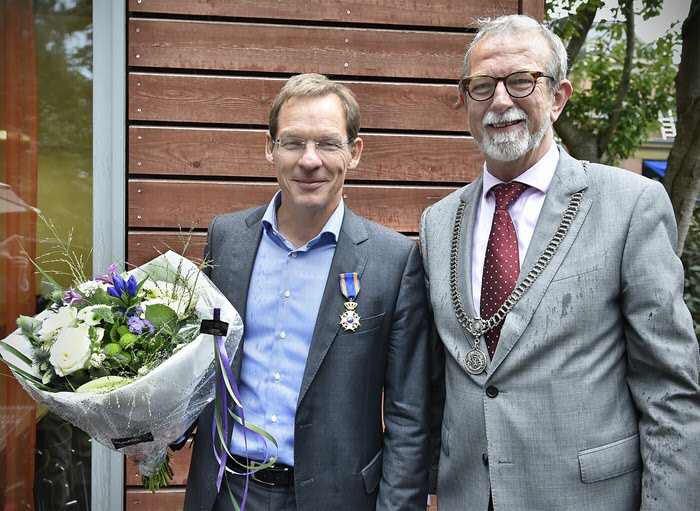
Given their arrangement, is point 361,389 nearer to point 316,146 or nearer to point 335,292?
point 335,292

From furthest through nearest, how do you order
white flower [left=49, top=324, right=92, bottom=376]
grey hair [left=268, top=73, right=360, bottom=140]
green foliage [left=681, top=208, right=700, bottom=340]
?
green foliage [left=681, top=208, right=700, bottom=340]
grey hair [left=268, top=73, right=360, bottom=140]
white flower [left=49, top=324, right=92, bottom=376]

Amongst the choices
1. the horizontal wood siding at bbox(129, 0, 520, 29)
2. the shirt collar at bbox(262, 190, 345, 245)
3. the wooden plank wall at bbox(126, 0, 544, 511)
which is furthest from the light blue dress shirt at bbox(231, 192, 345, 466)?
the horizontal wood siding at bbox(129, 0, 520, 29)

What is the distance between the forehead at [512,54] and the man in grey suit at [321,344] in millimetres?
471

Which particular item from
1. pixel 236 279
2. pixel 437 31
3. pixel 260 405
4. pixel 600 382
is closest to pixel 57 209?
pixel 236 279

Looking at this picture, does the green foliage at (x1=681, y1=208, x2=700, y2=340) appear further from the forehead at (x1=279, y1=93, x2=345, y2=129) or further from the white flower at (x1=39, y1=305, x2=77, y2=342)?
the white flower at (x1=39, y1=305, x2=77, y2=342)

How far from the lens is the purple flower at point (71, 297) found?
209 cm

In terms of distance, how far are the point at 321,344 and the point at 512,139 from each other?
852mm

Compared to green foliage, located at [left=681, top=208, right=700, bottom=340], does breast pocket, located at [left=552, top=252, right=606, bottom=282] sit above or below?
above

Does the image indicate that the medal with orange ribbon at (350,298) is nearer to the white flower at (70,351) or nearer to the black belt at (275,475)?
the black belt at (275,475)

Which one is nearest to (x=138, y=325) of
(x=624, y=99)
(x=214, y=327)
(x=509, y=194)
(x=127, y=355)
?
(x=127, y=355)

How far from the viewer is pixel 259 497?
2273 millimetres

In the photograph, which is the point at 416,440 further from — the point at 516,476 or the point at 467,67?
the point at 467,67

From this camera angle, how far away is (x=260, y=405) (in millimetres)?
2297

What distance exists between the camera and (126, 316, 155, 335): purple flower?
6.52ft
